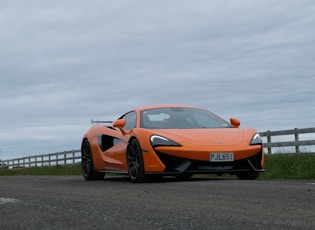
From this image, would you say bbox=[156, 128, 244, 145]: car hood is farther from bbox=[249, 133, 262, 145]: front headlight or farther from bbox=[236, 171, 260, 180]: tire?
bbox=[236, 171, 260, 180]: tire

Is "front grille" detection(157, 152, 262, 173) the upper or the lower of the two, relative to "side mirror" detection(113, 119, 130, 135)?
lower

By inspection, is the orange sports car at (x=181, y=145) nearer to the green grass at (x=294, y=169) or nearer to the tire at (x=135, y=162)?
the tire at (x=135, y=162)

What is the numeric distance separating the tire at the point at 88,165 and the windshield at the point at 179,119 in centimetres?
193

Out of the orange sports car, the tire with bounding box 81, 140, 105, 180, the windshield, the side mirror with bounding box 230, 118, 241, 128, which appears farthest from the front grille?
the tire with bounding box 81, 140, 105, 180

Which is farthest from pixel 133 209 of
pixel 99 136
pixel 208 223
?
pixel 99 136

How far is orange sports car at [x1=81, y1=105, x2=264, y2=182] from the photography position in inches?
347

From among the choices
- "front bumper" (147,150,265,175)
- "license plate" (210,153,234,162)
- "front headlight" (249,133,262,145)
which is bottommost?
"front bumper" (147,150,265,175)

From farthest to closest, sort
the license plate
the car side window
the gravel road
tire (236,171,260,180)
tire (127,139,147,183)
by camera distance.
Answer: the car side window
tire (236,171,260,180)
tire (127,139,147,183)
the license plate
the gravel road

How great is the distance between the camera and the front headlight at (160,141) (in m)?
8.89

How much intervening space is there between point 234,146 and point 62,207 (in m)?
3.84

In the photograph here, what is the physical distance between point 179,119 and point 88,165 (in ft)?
8.37

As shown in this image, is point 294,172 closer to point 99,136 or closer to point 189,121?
point 189,121

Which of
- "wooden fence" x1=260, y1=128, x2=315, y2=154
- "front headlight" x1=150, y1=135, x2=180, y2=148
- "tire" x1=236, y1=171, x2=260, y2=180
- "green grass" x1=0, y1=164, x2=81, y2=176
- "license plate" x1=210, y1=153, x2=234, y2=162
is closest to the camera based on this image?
"license plate" x1=210, y1=153, x2=234, y2=162

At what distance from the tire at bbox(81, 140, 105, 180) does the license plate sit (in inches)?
136
